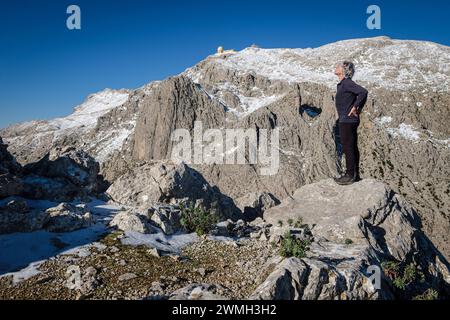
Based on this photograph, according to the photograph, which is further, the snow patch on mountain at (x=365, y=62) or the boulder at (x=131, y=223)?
the snow patch on mountain at (x=365, y=62)

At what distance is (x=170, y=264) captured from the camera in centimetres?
1250

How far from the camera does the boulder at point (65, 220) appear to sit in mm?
14148

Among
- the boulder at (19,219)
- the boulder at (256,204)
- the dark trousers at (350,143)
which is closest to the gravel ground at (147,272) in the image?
the boulder at (19,219)

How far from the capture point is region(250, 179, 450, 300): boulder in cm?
1071

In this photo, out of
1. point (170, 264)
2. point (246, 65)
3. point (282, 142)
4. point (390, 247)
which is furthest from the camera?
point (246, 65)

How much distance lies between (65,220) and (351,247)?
11790mm

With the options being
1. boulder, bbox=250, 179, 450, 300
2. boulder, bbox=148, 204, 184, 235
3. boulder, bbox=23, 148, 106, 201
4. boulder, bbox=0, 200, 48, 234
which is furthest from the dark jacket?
boulder, bbox=23, 148, 106, 201

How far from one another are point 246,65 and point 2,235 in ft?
517

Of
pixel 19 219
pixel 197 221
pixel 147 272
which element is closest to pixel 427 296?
pixel 197 221

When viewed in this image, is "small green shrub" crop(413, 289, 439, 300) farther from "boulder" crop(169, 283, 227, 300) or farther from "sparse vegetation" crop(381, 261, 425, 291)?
"boulder" crop(169, 283, 227, 300)

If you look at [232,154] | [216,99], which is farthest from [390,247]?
[216,99]

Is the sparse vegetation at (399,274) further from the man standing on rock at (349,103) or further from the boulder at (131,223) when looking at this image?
the boulder at (131,223)

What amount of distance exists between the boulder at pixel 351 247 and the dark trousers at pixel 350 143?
10.8 ft
